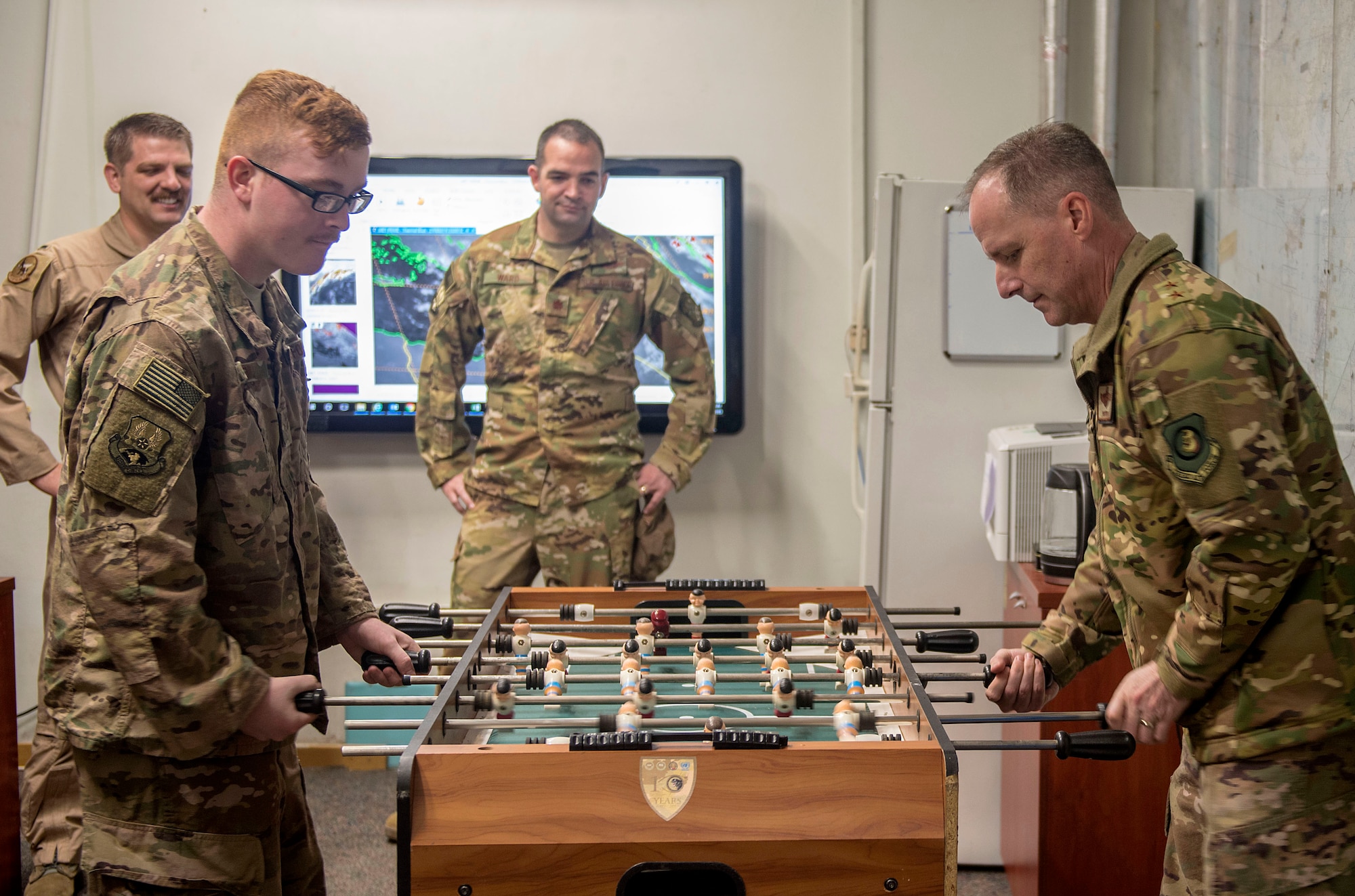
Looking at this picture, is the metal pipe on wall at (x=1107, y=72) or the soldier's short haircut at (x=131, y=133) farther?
the metal pipe on wall at (x=1107, y=72)

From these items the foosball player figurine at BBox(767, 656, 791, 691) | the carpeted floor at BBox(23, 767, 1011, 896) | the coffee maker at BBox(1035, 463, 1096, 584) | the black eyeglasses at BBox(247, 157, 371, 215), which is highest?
the black eyeglasses at BBox(247, 157, 371, 215)

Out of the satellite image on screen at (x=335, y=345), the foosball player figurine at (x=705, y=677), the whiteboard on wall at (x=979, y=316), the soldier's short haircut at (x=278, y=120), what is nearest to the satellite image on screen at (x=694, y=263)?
the whiteboard on wall at (x=979, y=316)

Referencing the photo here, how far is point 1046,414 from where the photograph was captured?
116 inches

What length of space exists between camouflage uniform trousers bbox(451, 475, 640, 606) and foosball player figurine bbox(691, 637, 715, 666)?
1.10 m

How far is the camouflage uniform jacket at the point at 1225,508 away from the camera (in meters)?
1.29

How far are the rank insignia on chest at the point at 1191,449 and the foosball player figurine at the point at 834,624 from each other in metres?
0.79

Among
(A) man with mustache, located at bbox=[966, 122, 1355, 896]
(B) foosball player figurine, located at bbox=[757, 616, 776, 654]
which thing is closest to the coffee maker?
(B) foosball player figurine, located at bbox=[757, 616, 776, 654]

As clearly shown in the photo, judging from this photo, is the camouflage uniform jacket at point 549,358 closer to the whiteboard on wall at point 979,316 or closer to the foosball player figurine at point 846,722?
the whiteboard on wall at point 979,316

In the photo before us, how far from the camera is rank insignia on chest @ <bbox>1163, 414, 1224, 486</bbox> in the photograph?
130cm

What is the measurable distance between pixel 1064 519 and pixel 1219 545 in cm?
142

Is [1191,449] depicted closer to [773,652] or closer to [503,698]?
[773,652]

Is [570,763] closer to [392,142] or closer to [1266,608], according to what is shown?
[1266,608]

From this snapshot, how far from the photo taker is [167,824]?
4.70ft

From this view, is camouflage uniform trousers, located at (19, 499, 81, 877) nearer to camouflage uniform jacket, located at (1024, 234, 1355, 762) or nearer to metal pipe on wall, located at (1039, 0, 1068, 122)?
camouflage uniform jacket, located at (1024, 234, 1355, 762)
